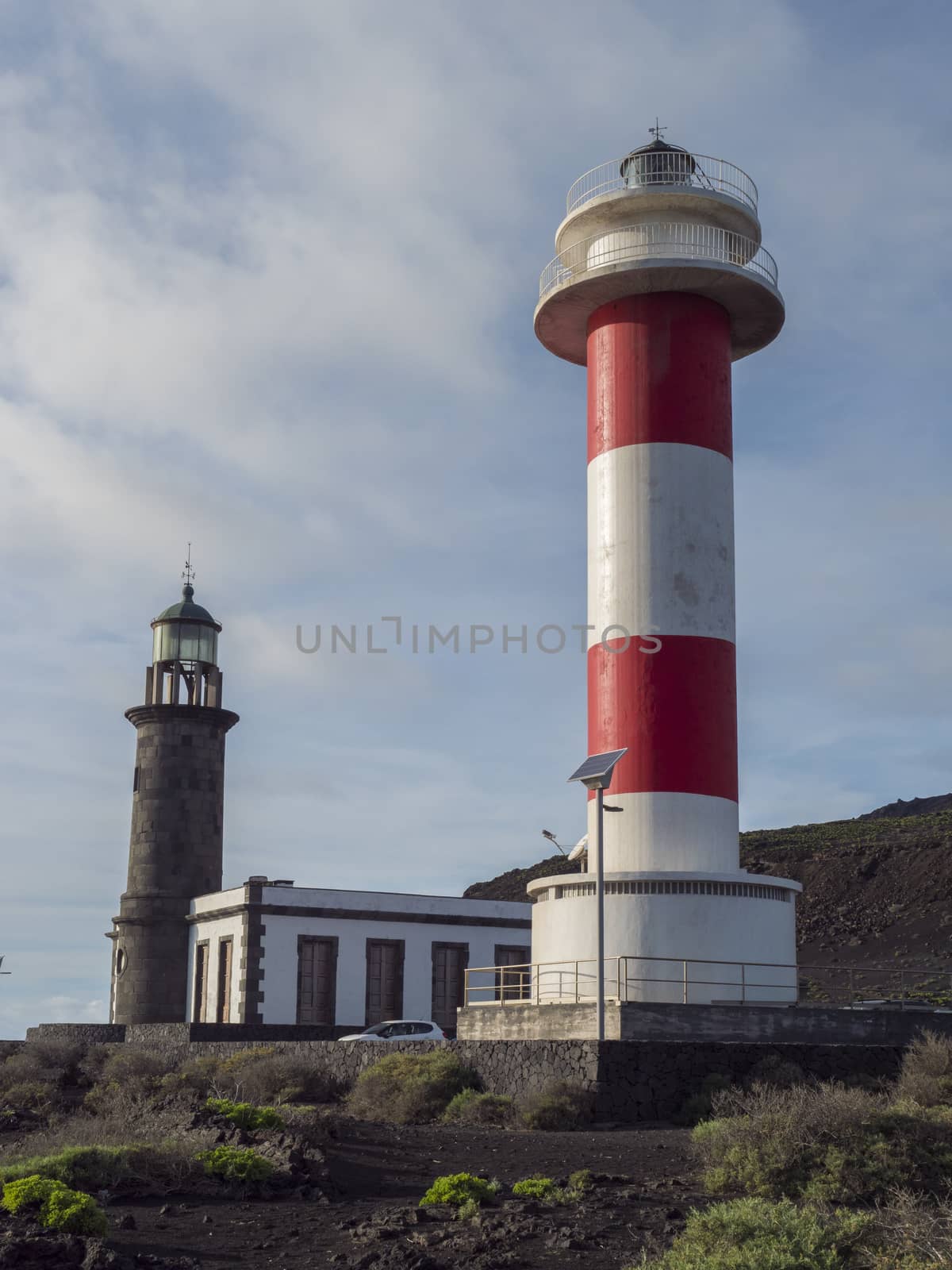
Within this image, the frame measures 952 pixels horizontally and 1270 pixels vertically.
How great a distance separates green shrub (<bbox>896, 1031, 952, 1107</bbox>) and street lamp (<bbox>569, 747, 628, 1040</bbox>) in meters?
4.16

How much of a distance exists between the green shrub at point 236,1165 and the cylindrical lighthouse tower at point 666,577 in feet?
28.7

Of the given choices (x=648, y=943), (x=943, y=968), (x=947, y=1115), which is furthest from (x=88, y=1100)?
(x=943, y=968)

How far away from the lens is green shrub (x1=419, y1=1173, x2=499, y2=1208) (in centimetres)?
1288

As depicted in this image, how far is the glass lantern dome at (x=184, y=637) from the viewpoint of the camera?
131 ft

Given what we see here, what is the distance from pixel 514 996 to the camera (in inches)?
1205

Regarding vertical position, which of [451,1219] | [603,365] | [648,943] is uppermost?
[603,365]

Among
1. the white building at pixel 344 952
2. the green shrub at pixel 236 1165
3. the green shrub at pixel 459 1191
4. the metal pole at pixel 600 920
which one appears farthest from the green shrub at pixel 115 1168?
the white building at pixel 344 952

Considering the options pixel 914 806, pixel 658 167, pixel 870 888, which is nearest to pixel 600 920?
→ pixel 658 167

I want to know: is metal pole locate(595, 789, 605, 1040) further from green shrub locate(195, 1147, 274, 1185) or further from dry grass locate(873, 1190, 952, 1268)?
dry grass locate(873, 1190, 952, 1268)

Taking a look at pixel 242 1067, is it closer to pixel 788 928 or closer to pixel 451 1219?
pixel 788 928

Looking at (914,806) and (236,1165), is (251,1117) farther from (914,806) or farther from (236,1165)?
(914,806)

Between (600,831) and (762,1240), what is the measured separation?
35.8 ft

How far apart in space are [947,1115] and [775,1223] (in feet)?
21.3

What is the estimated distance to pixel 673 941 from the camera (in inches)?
861
